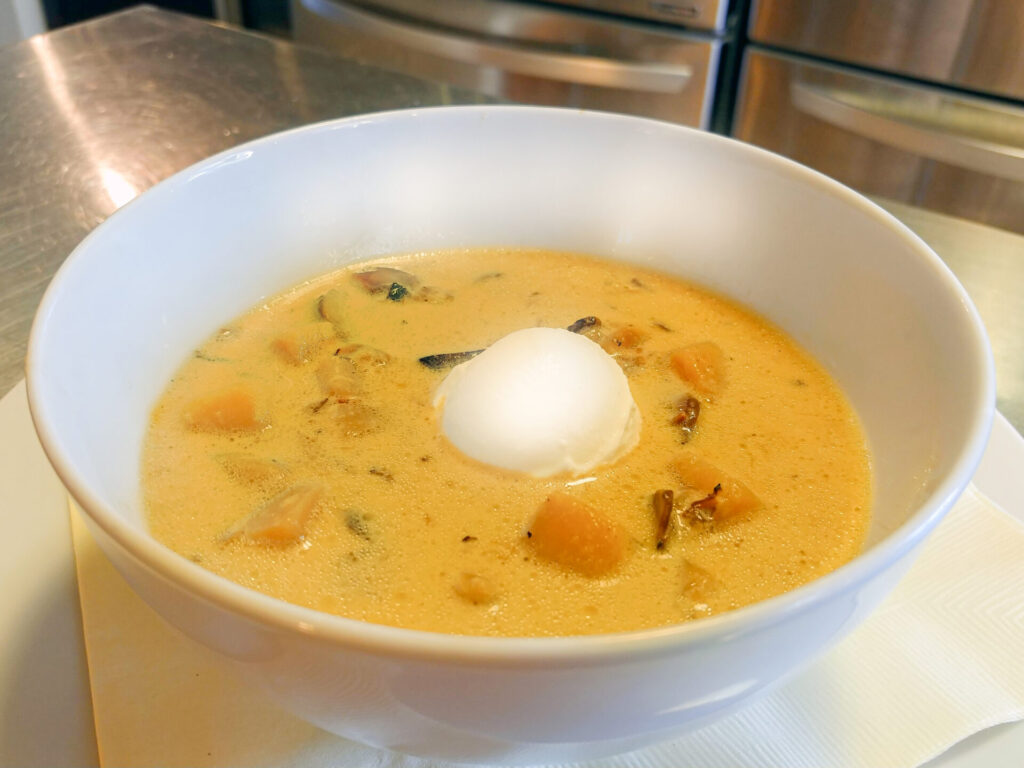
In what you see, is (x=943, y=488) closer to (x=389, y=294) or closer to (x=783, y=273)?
(x=783, y=273)

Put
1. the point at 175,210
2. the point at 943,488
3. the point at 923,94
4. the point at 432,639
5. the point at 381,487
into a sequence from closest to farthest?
the point at 432,639 < the point at 943,488 < the point at 381,487 < the point at 175,210 < the point at 923,94

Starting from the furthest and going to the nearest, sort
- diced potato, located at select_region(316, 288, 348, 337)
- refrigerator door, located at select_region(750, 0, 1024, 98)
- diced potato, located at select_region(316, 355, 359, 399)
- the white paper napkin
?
refrigerator door, located at select_region(750, 0, 1024, 98), diced potato, located at select_region(316, 288, 348, 337), diced potato, located at select_region(316, 355, 359, 399), the white paper napkin

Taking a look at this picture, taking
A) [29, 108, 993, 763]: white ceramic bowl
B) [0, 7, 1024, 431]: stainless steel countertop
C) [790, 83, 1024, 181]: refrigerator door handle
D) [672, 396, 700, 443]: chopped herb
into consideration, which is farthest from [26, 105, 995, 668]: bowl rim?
[790, 83, 1024, 181]: refrigerator door handle

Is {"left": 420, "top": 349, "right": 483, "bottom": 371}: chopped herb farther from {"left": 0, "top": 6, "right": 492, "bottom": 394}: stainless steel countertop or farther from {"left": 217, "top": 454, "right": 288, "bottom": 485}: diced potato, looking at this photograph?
{"left": 0, "top": 6, "right": 492, "bottom": 394}: stainless steel countertop

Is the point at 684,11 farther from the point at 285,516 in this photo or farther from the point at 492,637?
the point at 492,637

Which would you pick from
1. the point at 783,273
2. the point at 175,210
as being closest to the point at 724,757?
the point at 783,273

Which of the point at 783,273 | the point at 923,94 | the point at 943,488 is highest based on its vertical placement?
the point at 943,488

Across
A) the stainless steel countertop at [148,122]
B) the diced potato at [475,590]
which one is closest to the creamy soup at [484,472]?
the diced potato at [475,590]
